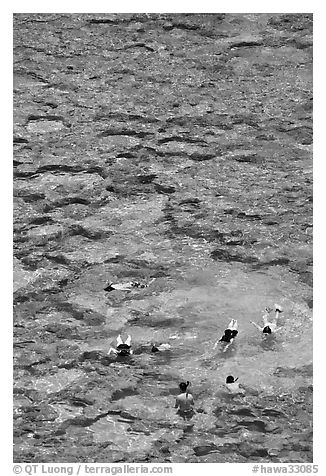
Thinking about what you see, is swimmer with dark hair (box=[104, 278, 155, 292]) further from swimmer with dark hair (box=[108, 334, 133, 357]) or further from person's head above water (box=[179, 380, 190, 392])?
person's head above water (box=[179, 380, 190, 392])

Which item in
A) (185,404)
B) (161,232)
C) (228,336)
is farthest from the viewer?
(161,232)

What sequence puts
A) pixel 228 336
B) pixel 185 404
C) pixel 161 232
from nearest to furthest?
1. pixel 185 404
2. pixel 228 336
3. pixel 161 232

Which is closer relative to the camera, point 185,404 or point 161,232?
point 185,404

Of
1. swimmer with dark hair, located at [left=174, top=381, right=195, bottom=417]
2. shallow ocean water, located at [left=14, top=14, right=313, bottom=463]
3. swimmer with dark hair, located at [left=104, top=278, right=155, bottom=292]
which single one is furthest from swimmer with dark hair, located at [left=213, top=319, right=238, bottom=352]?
swimmer with dark hair, located at [left=104, top=278, right=155, bottom=292]

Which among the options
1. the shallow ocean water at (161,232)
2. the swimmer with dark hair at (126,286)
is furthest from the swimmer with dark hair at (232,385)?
the swimmer with dark hair at (126,286)

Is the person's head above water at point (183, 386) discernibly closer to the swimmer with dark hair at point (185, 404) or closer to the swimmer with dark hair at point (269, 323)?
the swimmer with dark hair at point (185, 404)

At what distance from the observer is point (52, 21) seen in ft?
19.6

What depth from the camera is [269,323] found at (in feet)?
18.5

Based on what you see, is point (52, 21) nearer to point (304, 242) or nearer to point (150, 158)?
point (150, 158)

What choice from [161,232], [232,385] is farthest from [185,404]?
[161,232]

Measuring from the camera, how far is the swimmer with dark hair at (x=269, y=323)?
221 inches

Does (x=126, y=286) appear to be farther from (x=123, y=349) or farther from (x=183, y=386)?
(x=183, y=386)
